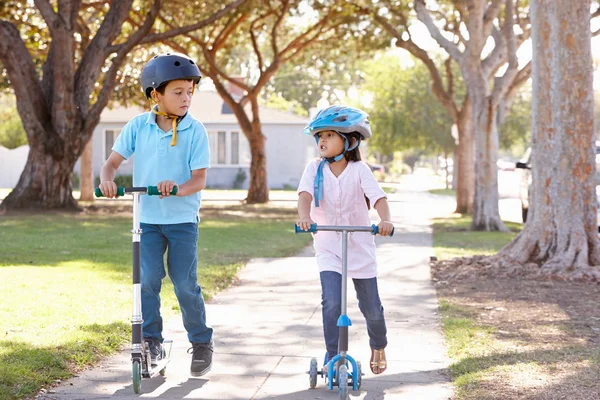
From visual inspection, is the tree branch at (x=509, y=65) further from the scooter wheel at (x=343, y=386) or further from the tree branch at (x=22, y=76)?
the scooter wheel at (x=343, y=386)

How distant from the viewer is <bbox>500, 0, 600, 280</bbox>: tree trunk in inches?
450

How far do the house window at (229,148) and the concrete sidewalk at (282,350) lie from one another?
35925mm

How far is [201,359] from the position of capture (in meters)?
6.09

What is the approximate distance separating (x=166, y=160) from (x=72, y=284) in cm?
431

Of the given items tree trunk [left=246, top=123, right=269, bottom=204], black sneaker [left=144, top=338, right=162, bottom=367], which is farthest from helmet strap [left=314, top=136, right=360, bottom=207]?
tree trunk [left=246, top=123, right=269, bottom=204]

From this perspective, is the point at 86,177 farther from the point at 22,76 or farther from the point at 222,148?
the point at 222,148

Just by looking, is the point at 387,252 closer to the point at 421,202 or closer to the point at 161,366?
the point at 161,366

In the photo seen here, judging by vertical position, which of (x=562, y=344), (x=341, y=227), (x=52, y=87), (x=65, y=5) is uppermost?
(x=65, y=5)

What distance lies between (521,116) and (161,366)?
5255 centimetres

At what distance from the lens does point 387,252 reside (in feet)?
48.8

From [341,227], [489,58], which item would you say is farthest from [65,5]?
[341,227]

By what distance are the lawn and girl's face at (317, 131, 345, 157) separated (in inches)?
59.8

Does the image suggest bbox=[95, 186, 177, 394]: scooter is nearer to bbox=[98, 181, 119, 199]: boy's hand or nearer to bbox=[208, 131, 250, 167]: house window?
bbox=[98, 181, 119, 199]: boy's hand

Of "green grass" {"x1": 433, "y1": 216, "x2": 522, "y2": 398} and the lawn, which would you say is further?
"green grass" {"x1": 433, "y1": 216, "x2": 522, "y2": 398}
